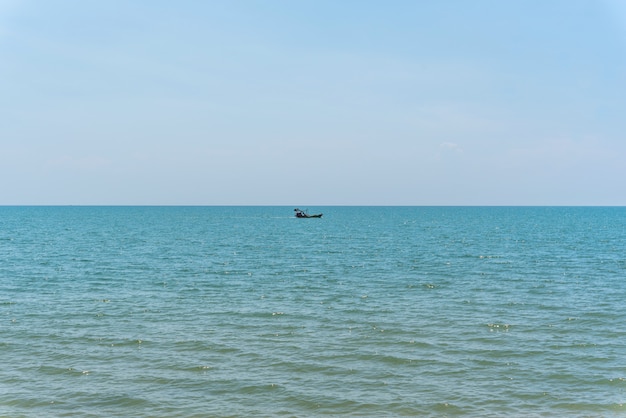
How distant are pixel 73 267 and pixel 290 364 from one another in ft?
134

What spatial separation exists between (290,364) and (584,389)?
11.9 m

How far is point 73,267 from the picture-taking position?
189 feet

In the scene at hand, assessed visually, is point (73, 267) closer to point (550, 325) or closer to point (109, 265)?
point (109, 265)

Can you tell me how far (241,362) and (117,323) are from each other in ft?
35.1

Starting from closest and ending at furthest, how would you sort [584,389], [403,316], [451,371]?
[584,389]
[451,371]
[403,316]

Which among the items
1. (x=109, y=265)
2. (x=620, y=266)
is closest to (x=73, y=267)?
(x=109, y=265)

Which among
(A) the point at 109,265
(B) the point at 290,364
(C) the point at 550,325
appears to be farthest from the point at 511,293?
(A) the point at 109,265

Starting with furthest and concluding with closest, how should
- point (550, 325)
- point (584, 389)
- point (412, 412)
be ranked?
point (550, 325), point (584, 389), point (412, 412)

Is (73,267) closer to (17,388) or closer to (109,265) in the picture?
(109,265)

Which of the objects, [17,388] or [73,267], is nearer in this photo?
[17,388]

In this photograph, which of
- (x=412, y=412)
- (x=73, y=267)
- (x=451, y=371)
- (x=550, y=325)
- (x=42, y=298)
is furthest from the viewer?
(x=73, y=267)

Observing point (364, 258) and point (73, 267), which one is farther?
point (364, 258)

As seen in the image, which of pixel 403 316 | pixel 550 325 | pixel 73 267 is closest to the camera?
pixel 550 325

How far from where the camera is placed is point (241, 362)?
24.8m
